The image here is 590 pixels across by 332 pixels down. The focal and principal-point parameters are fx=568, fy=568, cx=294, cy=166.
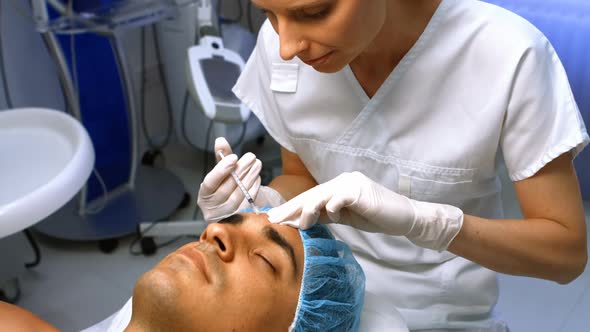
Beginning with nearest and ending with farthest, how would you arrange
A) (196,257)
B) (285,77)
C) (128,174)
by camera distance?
(196,257), (285,77), (128,174)

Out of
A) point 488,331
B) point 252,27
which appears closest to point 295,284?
point 488,331

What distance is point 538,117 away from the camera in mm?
1035

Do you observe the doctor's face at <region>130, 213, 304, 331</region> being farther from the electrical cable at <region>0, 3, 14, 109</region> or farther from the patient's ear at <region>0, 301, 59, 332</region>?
the electrical cable at <region>0, 3, 14, 109</region>

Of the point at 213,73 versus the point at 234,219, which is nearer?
the point at 234,219

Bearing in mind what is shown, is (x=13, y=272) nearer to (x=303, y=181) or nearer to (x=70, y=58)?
(x=70, y=58)

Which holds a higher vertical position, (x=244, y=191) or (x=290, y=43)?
(x=290, y=43)

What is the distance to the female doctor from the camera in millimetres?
971

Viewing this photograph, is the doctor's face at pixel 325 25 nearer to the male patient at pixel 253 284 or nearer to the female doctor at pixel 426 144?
the female doctor at pixel 426 144

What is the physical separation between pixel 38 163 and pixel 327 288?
A: 3.41 feet

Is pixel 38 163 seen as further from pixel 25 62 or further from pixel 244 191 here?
pixel 25 62

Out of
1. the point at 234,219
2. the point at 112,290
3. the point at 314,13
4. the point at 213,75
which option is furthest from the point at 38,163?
the point at 314,13

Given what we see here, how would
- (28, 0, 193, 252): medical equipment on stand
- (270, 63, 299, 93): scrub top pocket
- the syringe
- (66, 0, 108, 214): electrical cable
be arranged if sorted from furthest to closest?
(66, 0, 108, 214): electrical cable < (28, 0, 193, 252): medical equipment on stand < (270, 63, 299, 93): scrub top pocket < the syringe

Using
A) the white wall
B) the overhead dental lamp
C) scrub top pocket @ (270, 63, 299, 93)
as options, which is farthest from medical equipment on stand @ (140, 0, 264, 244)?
the white wall

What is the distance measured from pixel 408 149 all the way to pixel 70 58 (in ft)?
5.51
